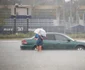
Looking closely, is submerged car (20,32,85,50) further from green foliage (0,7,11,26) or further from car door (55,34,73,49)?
green foliage (0,7,11,26)

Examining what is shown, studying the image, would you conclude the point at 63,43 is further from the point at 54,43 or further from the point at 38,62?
the point at 38,62

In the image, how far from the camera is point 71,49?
781 centimetres

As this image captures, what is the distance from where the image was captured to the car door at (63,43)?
25.3ft

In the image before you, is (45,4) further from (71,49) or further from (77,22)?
(71,49)

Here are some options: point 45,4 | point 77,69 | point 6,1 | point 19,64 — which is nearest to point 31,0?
point 45,4

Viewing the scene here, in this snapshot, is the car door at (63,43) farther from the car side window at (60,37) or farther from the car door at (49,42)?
the car door at (49,42)

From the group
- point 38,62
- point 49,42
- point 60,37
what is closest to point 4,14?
point 38,62

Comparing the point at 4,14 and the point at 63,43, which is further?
the point at 63,43

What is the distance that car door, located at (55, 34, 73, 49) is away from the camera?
7720mm

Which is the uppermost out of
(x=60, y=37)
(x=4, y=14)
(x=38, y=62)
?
(x=4, y=14)

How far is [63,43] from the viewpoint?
7770 mm

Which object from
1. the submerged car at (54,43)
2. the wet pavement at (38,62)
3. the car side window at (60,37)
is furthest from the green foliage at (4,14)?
the car side window at (60,37)

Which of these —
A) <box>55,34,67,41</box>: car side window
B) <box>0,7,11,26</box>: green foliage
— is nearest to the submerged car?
<box>55,34,67,41</box>: car side window

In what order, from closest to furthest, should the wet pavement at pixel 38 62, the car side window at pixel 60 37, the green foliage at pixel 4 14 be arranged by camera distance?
the wet pavement at pixel 38 62 → the green foliage at pixel 4 14 → the car side window at pixel 60 37
